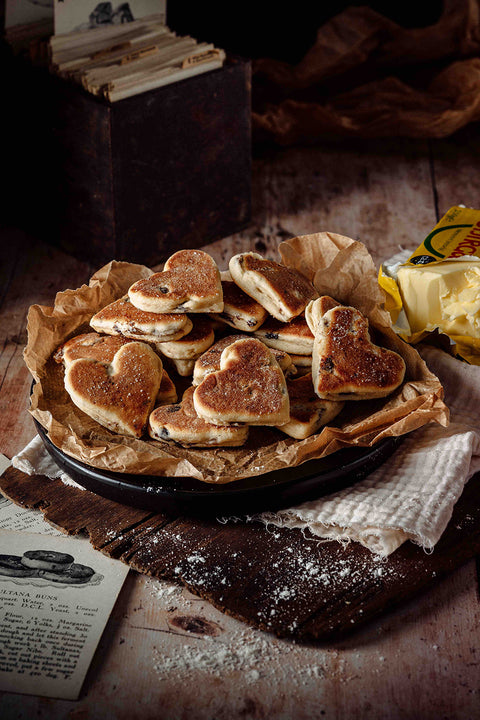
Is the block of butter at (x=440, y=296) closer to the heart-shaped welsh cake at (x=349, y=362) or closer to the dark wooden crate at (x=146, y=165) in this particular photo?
the heart-shaped welsh cake at (x=349, y=362)

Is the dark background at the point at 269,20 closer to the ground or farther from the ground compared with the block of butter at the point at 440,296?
farther from the ground

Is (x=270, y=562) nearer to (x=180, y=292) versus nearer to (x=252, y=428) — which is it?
(x=252, y=428)

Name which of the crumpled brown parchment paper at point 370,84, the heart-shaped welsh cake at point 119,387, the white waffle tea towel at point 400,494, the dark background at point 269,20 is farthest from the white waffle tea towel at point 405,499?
the dark background at point 269,20

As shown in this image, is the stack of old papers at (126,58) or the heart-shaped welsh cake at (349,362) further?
the stack of old papers at (126,58)

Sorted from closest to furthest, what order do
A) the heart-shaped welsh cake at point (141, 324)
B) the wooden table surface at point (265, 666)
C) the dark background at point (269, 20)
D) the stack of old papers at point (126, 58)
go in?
the wooden table surface at point (265, 666), the heart-shaped welsh cake at point (141, 324), the stack of old papers at point (126, 58), the dark background at point (269, 20)

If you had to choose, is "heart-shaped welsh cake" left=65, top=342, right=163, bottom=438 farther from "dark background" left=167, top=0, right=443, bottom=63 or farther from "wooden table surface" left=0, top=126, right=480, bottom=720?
"dark background" left=167, top=0, right=443, bottom=63

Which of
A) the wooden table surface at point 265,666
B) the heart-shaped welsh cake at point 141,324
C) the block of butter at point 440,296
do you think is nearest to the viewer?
the wooden table surface at point 265,666

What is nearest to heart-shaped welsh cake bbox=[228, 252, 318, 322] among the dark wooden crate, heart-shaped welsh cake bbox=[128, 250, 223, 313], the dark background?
heart-shaped welsh cake bbox=[128, 250, 223, 313]

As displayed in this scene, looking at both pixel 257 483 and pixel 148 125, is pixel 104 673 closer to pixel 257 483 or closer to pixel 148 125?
pixel 257 483
